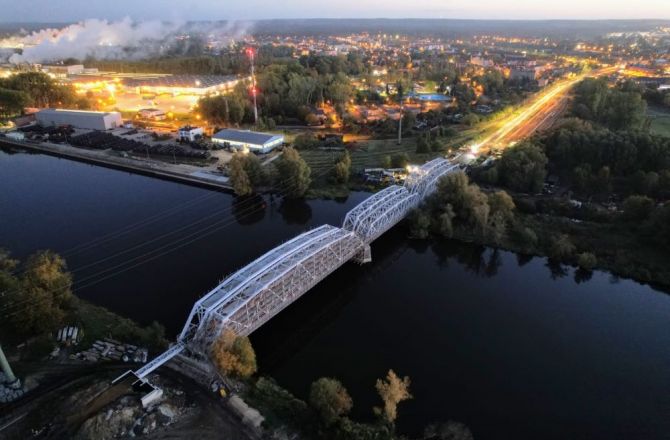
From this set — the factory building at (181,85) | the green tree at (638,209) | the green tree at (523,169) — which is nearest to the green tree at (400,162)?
the green tree at (523,169)

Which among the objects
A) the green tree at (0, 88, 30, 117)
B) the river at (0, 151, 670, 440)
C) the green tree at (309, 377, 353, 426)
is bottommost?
the river at (0, 151, 670, 440)

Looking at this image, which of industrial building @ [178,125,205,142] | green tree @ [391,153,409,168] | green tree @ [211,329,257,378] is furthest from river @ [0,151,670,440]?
industrial building @ [178,125,205,142]

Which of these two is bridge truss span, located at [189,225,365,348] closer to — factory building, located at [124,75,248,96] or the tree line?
factory building, located at [124,75,248,96]

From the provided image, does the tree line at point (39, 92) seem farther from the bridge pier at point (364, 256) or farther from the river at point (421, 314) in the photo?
the bridge pier at point (364, 256)

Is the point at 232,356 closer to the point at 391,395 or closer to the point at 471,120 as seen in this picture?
the point at 391,395

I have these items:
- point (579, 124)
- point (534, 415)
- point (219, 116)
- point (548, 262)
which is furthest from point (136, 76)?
point (534, 415)
